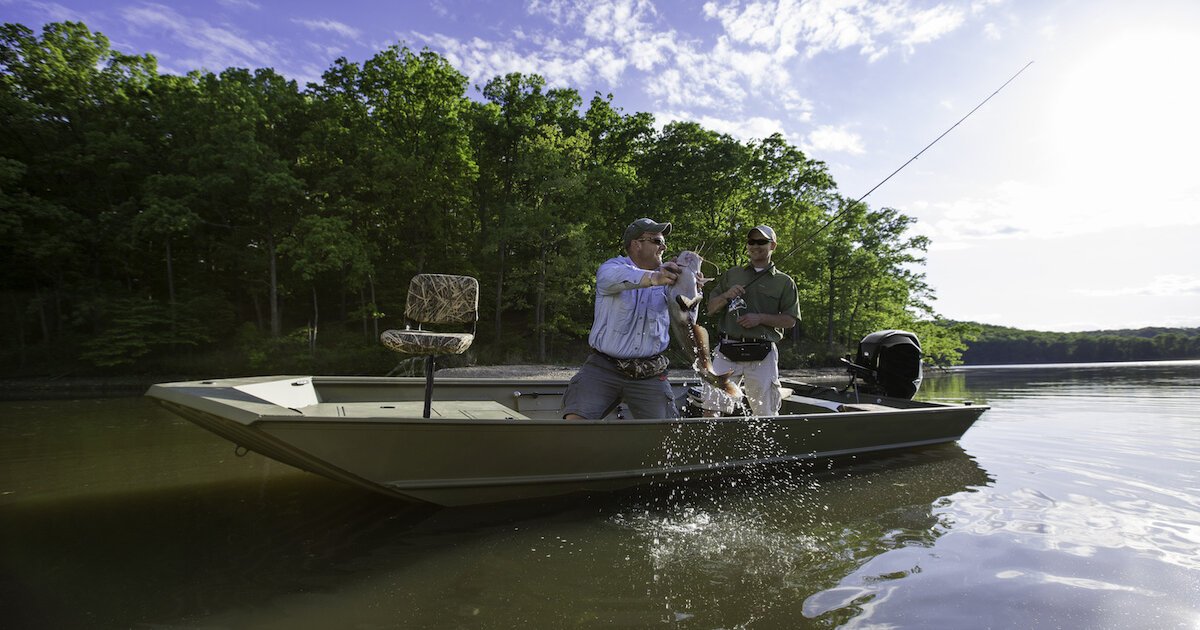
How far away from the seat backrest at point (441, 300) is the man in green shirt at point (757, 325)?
230 cm

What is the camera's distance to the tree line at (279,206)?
19172 mm

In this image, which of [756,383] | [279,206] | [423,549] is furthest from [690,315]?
[279,206]

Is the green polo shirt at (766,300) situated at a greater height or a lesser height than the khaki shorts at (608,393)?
greater

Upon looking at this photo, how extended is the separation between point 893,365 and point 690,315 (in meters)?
4.72

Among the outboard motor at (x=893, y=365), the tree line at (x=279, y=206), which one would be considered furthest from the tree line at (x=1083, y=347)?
the outboard motor at (x=893, y=365)

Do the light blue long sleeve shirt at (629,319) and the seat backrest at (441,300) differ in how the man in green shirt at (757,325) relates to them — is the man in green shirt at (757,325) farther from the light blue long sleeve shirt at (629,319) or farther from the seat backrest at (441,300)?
the seat backrest at (441,300)

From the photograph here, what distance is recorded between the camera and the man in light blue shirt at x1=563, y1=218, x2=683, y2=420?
410cm

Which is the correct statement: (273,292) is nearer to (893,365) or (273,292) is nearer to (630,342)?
(630,342)

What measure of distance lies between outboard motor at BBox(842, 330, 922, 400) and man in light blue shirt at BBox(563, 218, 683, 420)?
13.9 feet

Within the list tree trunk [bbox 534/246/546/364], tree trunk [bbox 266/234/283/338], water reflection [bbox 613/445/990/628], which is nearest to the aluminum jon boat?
water reflection [bbox 613/445/990/628]

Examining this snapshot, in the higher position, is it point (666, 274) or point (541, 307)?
point (541, 307)

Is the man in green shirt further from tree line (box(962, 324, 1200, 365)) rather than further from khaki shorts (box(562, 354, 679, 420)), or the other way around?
tree line (box(962, 324, 1200, 365))

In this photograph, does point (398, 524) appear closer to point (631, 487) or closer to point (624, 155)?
point (631, 487)

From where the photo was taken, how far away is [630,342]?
423cm
